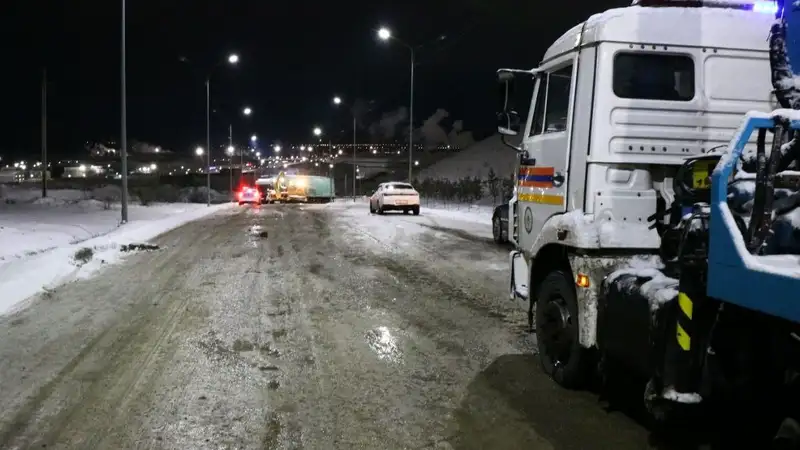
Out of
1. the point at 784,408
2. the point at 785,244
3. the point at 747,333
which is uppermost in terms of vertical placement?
the point at 785,244

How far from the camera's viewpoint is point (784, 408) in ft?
12.2

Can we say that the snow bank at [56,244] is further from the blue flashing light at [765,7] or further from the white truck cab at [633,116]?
the blue flashing light at [765,7]

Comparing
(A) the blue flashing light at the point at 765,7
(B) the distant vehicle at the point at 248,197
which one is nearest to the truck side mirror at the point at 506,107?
(A) the blue flashing light at the point at 765,7

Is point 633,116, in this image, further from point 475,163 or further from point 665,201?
point 475,163

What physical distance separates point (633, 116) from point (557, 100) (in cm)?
79

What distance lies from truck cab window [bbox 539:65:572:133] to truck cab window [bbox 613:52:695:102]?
485mm

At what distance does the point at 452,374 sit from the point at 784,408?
3363 mm

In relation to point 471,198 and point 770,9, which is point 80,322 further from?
point 471,198

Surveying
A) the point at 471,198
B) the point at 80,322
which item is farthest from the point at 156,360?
the point at 471,198

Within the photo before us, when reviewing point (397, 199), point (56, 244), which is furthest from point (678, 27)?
point (397, 199)

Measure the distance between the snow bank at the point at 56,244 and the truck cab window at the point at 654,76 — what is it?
8076mm

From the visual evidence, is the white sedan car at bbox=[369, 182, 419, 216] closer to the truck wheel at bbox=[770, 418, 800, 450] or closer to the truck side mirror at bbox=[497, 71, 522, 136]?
the truck side mirror at bbox=[497, 71, 522, 136]

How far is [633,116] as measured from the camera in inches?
232

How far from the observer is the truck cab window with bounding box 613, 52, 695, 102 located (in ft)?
19.4
